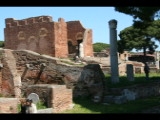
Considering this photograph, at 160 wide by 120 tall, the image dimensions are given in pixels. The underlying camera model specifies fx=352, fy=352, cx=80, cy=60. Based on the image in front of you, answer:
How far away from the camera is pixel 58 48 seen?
3403cm

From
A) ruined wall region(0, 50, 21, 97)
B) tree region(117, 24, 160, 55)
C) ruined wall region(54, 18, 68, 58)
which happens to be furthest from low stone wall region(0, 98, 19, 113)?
tree region(117, 24, 160, 55)

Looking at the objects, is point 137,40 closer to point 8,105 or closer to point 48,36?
point 48,36

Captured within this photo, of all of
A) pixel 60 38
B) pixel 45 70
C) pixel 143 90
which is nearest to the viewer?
pixel 45 70

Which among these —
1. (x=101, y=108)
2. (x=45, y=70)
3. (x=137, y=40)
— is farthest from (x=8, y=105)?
(x=137, y=40)

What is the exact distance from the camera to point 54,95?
1162 centimetres

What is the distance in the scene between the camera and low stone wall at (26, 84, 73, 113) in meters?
11.6

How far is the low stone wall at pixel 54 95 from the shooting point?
11.6m

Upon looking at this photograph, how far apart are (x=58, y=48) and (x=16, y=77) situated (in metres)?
20.3

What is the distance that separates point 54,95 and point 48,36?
75.6 ft

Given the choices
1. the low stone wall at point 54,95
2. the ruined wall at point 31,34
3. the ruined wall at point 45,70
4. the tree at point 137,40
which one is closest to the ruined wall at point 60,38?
the ruined wall at point 31,34

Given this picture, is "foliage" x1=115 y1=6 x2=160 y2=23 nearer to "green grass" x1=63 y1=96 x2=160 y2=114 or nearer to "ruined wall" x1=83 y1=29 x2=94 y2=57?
"green grass" x1=63 y1=96 x2=160 y2=114

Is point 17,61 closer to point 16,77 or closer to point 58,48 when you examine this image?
point 16,77
